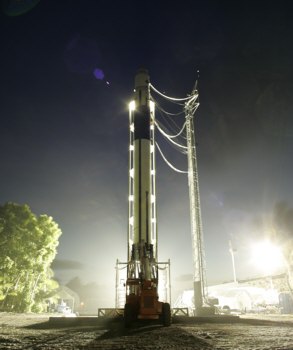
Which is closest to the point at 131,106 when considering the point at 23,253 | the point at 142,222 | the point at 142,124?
the point at 142,124

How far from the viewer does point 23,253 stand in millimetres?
28562

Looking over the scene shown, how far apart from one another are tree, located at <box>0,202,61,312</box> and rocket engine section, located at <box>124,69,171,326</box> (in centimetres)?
1413

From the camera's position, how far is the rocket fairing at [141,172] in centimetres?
1820

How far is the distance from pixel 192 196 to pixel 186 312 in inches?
520

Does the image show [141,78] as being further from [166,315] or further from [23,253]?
[23,253]

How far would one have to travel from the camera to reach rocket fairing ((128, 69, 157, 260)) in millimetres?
18203

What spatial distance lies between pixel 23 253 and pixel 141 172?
653 inches

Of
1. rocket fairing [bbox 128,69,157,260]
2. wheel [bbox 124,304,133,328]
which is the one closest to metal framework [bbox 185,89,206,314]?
rocket fairing [bbox 128,69,157,260]

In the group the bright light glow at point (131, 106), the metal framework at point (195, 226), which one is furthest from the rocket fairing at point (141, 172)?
the metal framework at point (195, 226)

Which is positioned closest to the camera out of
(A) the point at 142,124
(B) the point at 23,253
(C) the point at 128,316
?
(C) the point at 128,316

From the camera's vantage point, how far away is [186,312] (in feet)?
66.7

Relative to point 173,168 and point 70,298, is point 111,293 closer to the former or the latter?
point 70,298

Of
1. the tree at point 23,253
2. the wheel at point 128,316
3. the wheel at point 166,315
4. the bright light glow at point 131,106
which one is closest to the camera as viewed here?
the wheel at point 128,316

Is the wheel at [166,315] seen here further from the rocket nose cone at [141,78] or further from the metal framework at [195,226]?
the rocket nose cone at [141,78]
